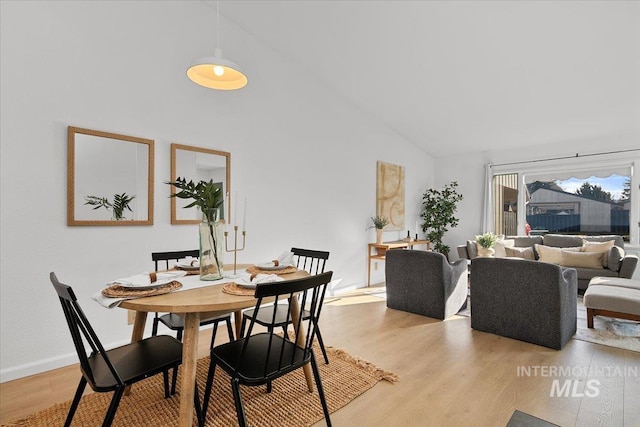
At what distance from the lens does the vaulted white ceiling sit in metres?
2.94

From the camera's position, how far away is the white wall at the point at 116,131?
7.39 feet

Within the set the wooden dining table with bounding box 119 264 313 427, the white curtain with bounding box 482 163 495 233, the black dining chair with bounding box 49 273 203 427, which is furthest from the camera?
the white curtain with bounding box 482 163 495 233

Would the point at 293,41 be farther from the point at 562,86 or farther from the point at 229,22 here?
the point at 562,86

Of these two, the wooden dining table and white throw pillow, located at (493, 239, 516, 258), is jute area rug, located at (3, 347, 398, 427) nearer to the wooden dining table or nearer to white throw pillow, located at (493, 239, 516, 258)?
the wooden dining table

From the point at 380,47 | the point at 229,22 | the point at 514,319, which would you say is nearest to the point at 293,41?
the point at 229,22

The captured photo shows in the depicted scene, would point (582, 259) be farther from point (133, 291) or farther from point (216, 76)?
point (133, 291)

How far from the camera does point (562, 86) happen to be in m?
3.79

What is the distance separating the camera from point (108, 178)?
263cm

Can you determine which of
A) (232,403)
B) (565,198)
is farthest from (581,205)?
(232,403)

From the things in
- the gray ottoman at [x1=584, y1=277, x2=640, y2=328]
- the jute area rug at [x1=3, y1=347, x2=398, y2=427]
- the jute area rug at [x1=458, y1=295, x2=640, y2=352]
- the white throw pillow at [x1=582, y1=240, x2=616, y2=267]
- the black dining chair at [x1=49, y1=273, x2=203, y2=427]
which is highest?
the white throw pillow at [x1=582, y1=240, x2=616, y2=267]

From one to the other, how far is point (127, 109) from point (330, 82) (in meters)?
2.62

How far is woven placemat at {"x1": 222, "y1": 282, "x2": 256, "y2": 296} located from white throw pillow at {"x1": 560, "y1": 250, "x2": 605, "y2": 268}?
16.1ft

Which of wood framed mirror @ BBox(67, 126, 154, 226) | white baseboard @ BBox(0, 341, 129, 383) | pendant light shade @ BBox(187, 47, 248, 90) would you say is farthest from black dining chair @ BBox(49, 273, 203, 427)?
pendant light shade @ BBox(187, 47, 248, 90)

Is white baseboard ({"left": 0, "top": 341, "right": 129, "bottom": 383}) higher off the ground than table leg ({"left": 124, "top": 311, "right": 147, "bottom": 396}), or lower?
lower
